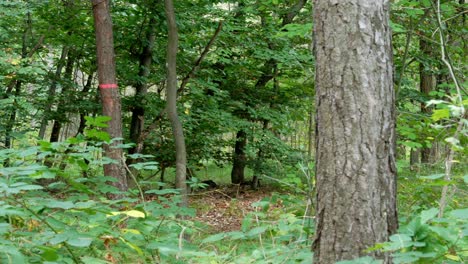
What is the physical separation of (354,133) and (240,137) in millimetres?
9869

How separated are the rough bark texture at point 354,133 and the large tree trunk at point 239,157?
9.32 m

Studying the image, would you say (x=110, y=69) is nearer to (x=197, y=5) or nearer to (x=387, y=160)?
(x=197, y=5)

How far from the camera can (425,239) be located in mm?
2152

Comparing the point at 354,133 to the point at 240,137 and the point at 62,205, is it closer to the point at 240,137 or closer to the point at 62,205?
the point at 62,205

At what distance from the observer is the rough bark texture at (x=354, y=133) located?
2.41 m

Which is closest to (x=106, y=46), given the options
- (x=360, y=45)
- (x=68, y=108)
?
(x=68, y=108)

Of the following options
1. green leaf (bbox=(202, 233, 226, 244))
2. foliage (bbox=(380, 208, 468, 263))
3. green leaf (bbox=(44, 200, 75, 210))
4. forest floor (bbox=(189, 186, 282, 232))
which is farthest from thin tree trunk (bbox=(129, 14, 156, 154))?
foliage (bbox=(380, 208, 468, 263))

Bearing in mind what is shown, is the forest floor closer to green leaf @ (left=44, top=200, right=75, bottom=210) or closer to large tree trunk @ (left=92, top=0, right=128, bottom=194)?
large tree trunk @ (left=92, top=0, right=128, bottom=194)

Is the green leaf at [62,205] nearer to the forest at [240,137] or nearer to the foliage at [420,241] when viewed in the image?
the forest at [240,137]

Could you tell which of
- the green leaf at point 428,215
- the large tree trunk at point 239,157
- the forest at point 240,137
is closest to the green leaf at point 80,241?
the forest at point 240,137

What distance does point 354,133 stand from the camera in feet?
8.00

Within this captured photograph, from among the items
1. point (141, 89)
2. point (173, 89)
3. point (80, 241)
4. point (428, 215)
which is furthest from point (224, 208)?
point (428, 215)

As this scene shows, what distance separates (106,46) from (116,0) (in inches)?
144

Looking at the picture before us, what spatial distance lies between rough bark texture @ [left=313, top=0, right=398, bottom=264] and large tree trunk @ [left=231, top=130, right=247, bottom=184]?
367 inches
